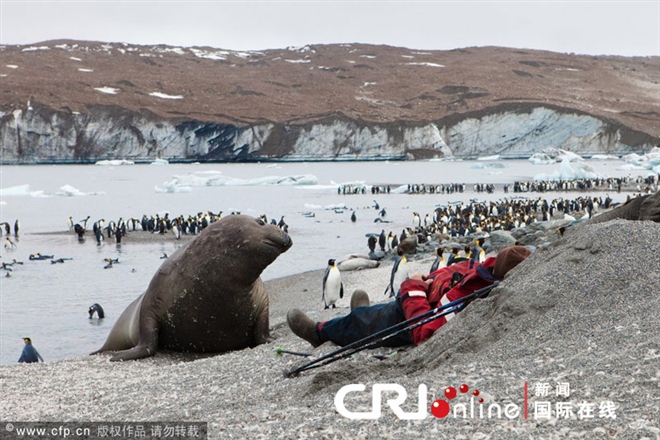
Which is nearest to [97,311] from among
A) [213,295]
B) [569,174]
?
[213,295]

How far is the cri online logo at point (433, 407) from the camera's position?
3.22 meters

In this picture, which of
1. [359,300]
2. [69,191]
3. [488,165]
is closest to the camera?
[359,300]

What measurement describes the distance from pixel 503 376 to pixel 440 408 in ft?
1.27

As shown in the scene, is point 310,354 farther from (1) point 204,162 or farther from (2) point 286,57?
(2) point 286,57

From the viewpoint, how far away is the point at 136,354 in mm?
7223

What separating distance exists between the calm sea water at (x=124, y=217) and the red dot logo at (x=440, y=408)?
764 cm

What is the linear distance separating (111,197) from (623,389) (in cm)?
4134

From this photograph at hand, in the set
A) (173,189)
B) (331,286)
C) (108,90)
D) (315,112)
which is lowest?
(173,189)

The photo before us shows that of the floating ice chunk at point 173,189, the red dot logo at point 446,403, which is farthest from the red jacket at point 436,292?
the floating ice chunk at point 173,189

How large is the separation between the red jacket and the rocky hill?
258ft

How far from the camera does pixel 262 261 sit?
722 cm

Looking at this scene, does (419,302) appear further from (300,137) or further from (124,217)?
(300,137)

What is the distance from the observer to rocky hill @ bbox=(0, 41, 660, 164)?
82.2 metres

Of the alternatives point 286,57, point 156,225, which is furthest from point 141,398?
point 286,57
